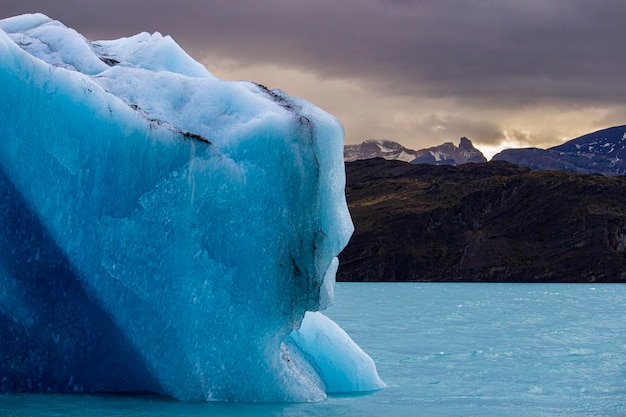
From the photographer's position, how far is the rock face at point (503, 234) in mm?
110375

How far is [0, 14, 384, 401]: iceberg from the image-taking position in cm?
962

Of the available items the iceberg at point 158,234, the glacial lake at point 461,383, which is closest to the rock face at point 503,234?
the glacial lake at point 461,383

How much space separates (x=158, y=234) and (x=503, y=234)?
366 ft

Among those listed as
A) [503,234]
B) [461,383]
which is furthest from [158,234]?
[503,234]

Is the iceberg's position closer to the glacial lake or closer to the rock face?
the glacial lake

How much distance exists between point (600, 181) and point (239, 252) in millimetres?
116644

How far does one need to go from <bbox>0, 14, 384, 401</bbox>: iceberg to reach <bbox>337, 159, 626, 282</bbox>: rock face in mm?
105807

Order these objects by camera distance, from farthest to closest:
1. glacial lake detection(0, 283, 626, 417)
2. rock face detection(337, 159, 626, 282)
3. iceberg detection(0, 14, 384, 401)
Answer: rock face detection(337, 159, 626, 282) < iceberg detection(0, 14, 384, 401) < glacial lake detection(0, 283, 626, 417)

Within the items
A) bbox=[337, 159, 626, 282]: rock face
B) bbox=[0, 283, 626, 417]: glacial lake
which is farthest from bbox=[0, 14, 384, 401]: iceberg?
bbox=[337, 159, 626, 282]: rock face

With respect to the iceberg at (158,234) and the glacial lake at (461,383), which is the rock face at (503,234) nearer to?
the glacial lake at (461,383)

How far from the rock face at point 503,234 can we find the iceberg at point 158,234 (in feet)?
347

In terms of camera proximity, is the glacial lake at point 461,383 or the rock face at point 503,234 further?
the rock face at point 503,234

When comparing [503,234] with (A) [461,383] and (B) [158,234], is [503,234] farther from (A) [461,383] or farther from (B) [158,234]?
(B) [158,234]

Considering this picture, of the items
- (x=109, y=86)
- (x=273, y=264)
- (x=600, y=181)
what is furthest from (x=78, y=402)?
(x=600, y=181)
